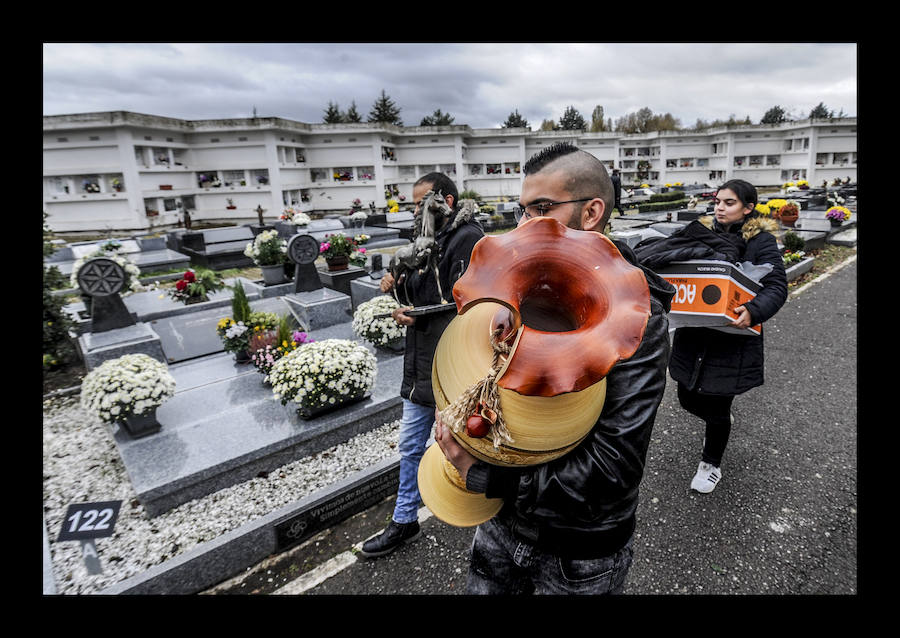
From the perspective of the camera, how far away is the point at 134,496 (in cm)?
428

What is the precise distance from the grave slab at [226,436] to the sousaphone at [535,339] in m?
3.69

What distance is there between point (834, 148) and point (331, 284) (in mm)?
62423

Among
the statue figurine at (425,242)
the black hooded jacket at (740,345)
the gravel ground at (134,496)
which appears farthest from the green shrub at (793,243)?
the statue figurine at (425,242)

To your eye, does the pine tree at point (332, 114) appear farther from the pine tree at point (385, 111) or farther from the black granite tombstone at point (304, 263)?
the black granite tombstone at point (304, 263)

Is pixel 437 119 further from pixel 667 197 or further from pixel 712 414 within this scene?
pixel 712 414

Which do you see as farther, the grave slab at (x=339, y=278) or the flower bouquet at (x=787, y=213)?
the flower bouquet at (x=787, y=213)

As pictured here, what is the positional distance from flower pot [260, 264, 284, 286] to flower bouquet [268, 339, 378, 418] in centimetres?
714

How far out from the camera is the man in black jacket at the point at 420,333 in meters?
3.03

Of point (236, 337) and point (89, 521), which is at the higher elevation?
point (236, 337)

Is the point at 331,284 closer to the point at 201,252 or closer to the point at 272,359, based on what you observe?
the point at 272,359

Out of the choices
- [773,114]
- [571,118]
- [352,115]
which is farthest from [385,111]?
[773,114]

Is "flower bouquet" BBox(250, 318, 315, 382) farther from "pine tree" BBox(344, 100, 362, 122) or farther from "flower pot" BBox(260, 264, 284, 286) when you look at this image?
"pine tree" BBox(344, 100, 362, 122)

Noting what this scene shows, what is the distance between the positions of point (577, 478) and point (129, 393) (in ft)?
15.6

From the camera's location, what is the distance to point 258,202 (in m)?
40.3
